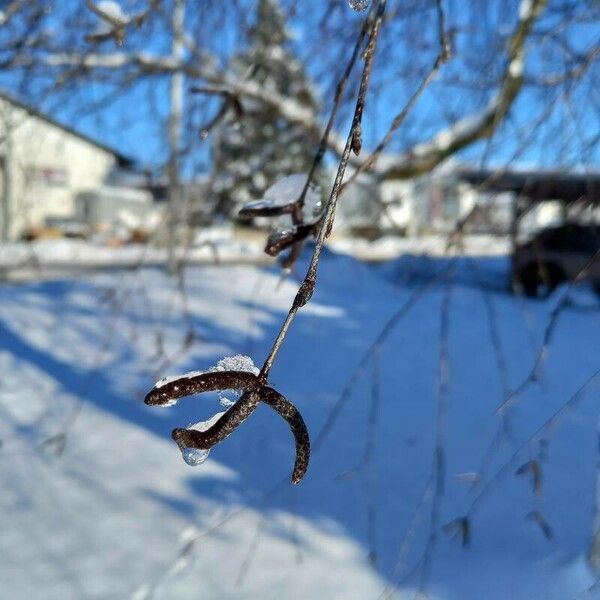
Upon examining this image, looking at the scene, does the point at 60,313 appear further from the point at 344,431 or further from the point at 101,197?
the point at 101,197

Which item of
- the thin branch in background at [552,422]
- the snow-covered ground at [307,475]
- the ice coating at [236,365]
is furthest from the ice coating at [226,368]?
the snow-covered ground at [307,475]

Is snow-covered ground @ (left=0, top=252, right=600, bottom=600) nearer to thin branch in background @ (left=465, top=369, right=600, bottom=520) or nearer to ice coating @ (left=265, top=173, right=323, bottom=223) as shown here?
thin branch in background @ (left=465, top=369, right=600, bottom=520)

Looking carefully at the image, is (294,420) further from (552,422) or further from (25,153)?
(25,153)

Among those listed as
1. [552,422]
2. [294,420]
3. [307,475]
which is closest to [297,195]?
[294,420]

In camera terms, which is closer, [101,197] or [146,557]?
[146,557]

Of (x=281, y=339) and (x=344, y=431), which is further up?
(x=281, y=339)

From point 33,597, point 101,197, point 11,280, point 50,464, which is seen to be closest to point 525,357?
point 50,464

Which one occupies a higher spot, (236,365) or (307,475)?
(236,365)
